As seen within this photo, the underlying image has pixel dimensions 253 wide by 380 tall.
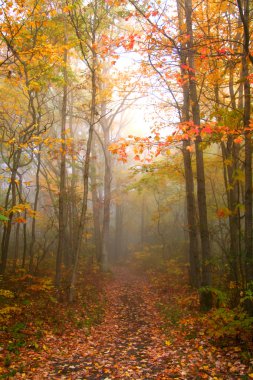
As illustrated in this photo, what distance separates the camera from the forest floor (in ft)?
17.3

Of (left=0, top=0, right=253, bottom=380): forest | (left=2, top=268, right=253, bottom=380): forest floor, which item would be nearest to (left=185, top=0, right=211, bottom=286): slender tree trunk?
(left=0, top=0, right=253, bottom=380): forest

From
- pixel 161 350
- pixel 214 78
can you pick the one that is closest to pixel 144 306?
pixel 161 350

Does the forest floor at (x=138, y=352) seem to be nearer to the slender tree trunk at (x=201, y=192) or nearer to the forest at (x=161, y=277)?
the forest at (x=161, y=277)

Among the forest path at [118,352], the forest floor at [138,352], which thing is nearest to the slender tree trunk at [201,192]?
the forest floor at [138,352]

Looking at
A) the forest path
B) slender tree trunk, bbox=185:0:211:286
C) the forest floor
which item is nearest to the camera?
the forest floor

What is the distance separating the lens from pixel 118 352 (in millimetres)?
6617

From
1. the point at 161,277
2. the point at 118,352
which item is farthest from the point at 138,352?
the point at 161,277

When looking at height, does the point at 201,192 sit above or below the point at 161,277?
above

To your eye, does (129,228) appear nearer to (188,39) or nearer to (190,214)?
(190,214)

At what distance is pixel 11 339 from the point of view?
21.7 ft

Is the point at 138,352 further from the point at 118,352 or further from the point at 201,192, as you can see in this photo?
the point at 201,192

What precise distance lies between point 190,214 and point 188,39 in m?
5.84

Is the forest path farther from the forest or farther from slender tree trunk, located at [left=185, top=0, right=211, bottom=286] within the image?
slender tree trunk, located at [left=185, top=0, right=211, bottom=286]

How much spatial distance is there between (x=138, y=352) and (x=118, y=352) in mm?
441
